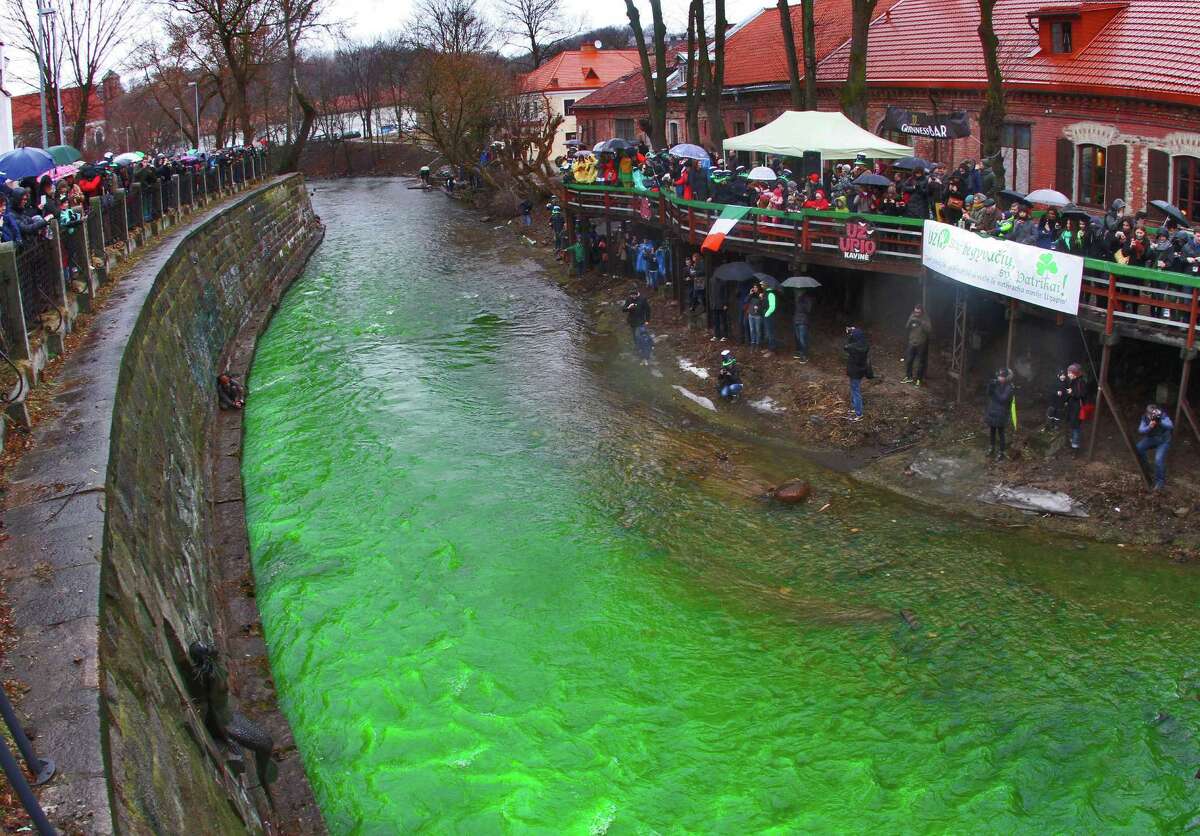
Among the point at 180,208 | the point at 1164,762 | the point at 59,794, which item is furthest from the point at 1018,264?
the point at 180,208

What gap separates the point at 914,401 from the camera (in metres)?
19.1

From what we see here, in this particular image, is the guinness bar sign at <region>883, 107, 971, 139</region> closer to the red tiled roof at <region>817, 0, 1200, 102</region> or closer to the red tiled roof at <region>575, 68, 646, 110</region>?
the red tiled roof at <region>817, 0, 1200, 102</region>

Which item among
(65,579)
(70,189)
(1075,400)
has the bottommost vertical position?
(1075,400)

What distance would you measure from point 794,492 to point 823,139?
8.86m

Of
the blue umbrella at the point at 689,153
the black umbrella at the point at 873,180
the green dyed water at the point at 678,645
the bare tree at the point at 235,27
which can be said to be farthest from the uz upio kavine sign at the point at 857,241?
the bare tree at the point at 235,27

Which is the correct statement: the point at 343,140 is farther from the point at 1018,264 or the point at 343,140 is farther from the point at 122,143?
the point at 1018,264

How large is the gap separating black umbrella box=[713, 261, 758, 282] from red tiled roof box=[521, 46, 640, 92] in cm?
5457

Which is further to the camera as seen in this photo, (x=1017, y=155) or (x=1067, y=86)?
(x=1017, y=155)

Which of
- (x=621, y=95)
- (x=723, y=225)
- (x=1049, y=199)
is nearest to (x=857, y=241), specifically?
(x=1049, y=199)

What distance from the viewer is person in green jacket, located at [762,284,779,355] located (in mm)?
22344

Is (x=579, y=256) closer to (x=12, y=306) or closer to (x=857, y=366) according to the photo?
(x=857, y=366)

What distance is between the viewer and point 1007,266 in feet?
55.4

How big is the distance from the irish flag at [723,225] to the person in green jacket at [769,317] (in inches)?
66.4

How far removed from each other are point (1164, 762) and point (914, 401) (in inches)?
354
